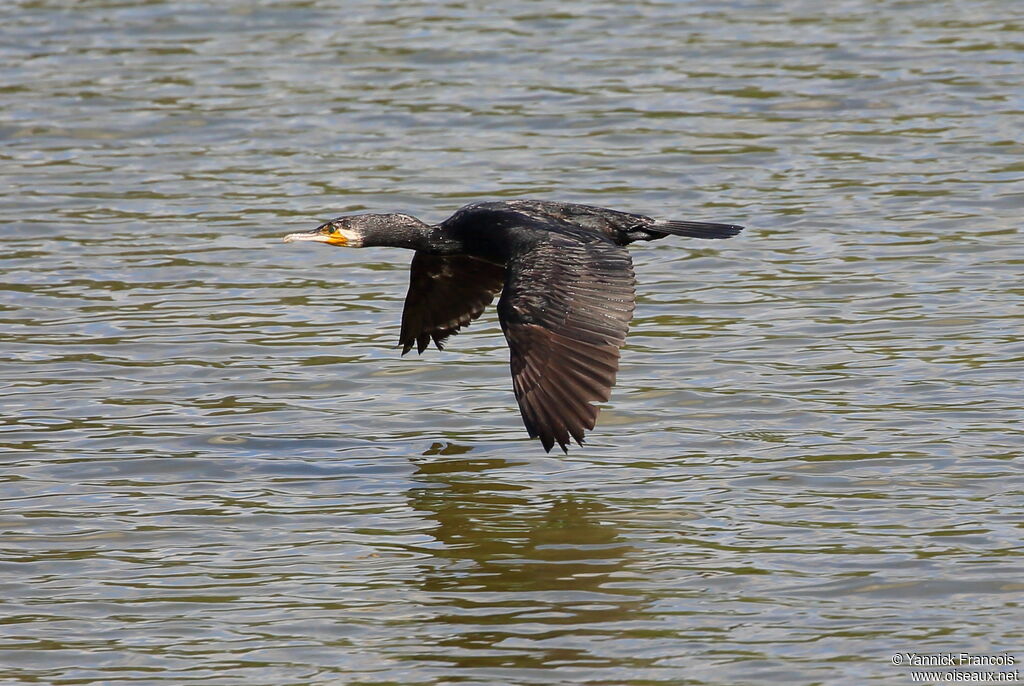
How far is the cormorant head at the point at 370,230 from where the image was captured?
27.9 ft

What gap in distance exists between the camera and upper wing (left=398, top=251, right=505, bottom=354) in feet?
28.7

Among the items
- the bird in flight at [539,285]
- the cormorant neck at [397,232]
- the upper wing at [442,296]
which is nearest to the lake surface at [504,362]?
the upper wing at [442,296]

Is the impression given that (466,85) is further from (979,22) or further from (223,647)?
(223,647)

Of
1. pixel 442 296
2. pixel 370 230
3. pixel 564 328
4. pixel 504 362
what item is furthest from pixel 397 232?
pixel 564 328

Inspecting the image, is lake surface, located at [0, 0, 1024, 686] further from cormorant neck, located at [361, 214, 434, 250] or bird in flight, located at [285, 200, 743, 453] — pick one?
cormorant neck, located at [361, 214, 434, 250]

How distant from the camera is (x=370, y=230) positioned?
8602 mm

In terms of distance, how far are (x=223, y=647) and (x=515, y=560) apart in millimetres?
1248

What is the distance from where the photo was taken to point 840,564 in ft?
20.3

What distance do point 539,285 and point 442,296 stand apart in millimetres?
1560

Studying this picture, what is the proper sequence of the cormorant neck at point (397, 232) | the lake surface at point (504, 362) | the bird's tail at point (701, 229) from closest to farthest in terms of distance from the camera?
the lake surface at point (504, 362)
the bird's tail at point (701, 229)
the cormorant neck at point (397, 232)

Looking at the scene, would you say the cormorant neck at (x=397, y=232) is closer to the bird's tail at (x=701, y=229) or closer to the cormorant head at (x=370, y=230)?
the cormorant head at (x=370, y=230)

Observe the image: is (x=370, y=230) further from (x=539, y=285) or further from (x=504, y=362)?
(x=539, y=285)

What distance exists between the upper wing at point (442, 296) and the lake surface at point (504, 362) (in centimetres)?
27

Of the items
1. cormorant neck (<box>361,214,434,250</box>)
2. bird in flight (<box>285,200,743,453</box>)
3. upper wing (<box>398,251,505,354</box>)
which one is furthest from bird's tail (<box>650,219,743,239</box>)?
cormorant neck (<box>361,214,434,250</box>)
